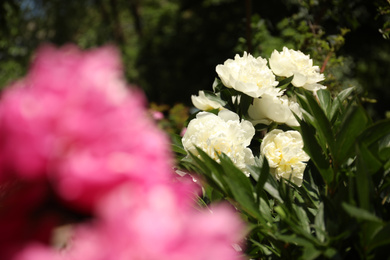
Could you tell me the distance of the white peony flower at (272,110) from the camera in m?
0.97

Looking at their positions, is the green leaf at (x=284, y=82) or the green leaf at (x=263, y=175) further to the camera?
the green leaf at (x=284, y=82)

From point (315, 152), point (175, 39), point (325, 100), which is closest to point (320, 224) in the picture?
point (315, 152)

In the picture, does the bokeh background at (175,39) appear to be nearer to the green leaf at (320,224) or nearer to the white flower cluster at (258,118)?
the white flower cluster at (258,118)

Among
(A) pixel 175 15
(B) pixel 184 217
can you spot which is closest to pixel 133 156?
(B) pixel 184 217

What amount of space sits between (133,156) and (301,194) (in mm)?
513

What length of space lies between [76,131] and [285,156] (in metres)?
0.63

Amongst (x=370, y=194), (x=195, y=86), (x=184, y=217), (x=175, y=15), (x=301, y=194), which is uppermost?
(x=184, y=217)

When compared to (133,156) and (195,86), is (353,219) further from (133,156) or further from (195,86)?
(195,86)

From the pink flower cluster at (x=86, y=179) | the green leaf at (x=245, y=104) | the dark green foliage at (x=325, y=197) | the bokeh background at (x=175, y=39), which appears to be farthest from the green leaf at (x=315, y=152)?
the bokeh background at (x=175, y=39)

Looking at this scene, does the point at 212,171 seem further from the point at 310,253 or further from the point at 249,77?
the point at 249,77

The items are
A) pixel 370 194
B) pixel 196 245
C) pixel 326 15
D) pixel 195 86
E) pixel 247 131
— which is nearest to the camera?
pixel 196 245

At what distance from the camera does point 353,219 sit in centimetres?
64

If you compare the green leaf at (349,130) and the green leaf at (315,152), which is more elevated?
the green leaf at (349,130)

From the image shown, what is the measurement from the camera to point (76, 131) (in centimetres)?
→ 36
